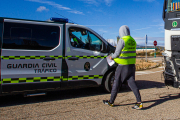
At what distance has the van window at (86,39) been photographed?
4.75 metres

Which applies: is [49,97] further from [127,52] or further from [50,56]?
[127,52]

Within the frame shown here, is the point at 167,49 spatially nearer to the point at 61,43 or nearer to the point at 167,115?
the point at 167,115

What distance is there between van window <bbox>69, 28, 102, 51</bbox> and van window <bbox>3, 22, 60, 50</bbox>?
0.54m

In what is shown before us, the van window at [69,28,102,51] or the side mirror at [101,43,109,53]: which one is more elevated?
the van window at [69,28,102,51]

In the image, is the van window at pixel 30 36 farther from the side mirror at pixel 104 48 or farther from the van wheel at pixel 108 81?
the van wheel at pixel 108 81

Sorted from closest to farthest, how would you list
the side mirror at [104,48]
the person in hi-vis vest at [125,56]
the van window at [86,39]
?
the person in hi-vis vest at [125,56] < the van window at [86,39] < the side mirror at [104,48]

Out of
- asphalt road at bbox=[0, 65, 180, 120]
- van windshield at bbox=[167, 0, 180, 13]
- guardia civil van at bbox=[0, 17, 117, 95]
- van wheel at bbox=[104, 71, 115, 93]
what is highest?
van windshield at bbox=[167, 0, 180, 13]

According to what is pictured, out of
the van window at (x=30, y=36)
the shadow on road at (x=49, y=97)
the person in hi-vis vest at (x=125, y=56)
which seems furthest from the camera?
the shadow on road at (x=49, y=97)

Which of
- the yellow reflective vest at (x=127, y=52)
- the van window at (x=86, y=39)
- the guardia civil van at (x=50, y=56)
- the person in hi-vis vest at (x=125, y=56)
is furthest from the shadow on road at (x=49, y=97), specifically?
the yellow reflective vest at (x=127, y=52)

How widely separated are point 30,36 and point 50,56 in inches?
26.5

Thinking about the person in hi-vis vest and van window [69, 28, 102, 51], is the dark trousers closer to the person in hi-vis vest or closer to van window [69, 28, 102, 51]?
the person in hi-vis vest

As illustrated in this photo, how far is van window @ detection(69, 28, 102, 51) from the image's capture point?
4746 mm

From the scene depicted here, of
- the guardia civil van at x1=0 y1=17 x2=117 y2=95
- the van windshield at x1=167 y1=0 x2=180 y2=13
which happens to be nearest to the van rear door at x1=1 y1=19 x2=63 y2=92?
the guardia civil van at x1=0 y1=17 x2=117 y2=95

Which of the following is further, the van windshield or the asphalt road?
the van windshield
